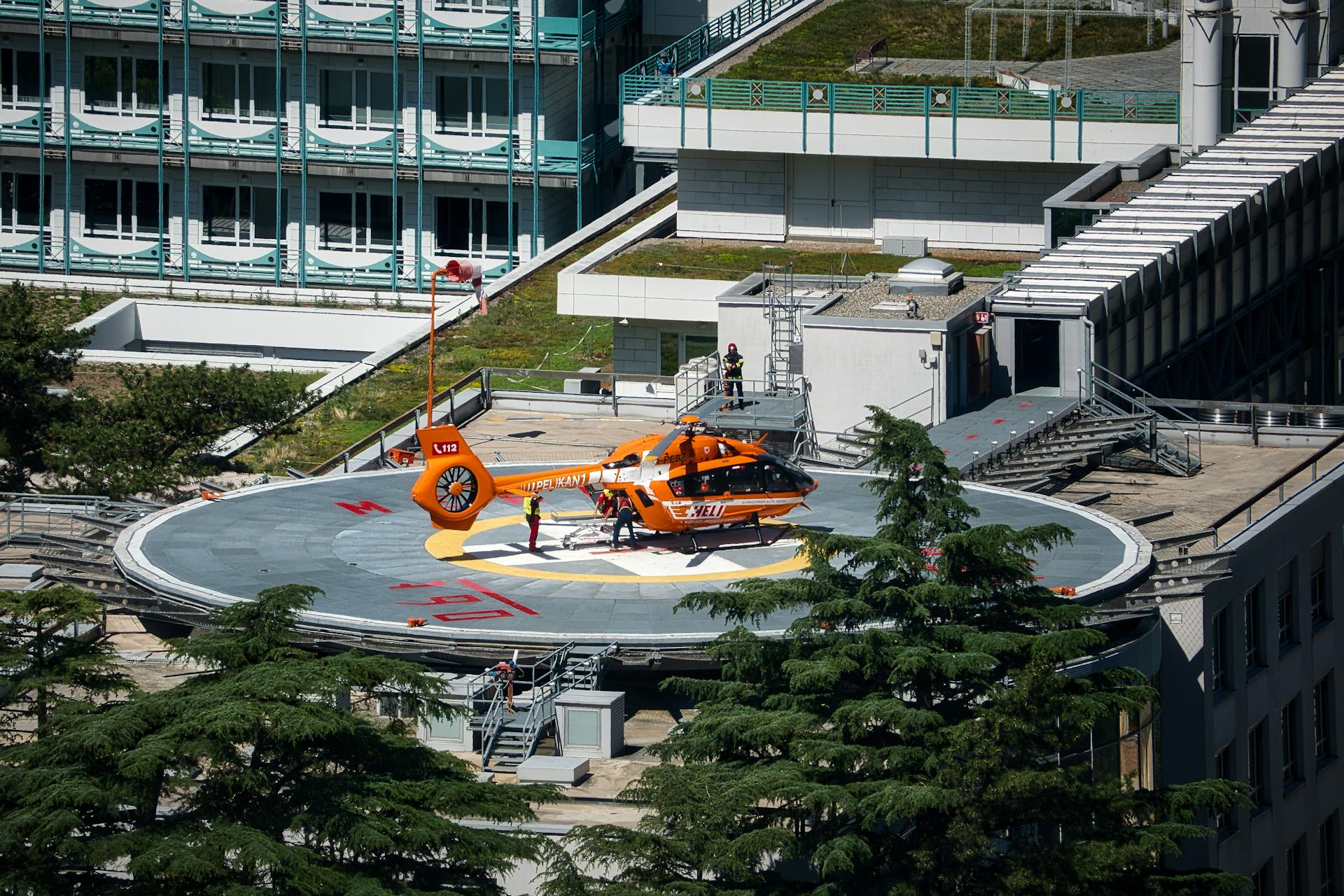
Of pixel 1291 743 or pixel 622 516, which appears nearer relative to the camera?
pixel 622 516

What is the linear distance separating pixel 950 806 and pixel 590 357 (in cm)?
5511

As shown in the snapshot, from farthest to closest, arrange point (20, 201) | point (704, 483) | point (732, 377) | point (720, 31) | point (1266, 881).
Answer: point (20, 201) → point (720, 31) → point (732, 377) → point (1266, 881) → point (704, 483)

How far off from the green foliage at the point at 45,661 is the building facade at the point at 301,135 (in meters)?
67.3

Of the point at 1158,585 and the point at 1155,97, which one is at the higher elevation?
the point at 1155,97

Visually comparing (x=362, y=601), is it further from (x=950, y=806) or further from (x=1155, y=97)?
(x=1155, y=97)

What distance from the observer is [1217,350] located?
86562mm

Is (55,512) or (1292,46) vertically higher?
(1292,46)

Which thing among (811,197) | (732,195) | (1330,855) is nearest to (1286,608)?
(1330,855)

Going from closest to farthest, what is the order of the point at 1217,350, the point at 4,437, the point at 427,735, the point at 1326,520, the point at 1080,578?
the point at 427,735, the point at 1080,578, the point at 1326,520, the point at 4,437, the point at 1217,350

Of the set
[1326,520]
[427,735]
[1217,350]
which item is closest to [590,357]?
[1217,350]

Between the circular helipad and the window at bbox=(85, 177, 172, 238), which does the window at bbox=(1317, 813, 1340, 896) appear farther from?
the window at bbox=(85, 177, 172, 238)

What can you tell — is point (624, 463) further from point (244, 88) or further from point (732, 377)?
point (244, 88)

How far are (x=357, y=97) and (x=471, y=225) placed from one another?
7.11 meters

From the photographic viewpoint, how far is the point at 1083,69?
102250 millimetres
